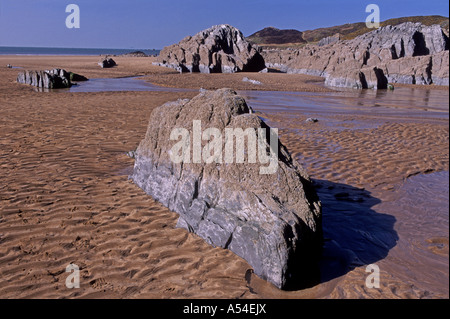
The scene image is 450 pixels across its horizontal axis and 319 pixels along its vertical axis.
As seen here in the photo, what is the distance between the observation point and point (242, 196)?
443 cm

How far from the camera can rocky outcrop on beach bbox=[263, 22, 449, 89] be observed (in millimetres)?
29734

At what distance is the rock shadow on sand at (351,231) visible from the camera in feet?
14.2

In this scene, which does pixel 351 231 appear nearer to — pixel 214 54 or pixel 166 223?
pixel 166 223

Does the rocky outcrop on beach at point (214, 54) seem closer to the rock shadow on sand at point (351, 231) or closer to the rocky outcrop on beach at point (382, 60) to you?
the rocky outcrop on beach at point (382, 60)

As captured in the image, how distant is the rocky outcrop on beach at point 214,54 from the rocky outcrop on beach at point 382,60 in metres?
7.78

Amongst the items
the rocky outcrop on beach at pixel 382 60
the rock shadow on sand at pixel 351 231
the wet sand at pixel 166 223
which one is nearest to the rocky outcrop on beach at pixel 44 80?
the wet sand at pixel 166 223

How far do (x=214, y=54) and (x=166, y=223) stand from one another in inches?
1528

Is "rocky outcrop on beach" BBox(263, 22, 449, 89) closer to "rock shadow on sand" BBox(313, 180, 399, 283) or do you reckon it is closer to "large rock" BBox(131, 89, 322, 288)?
"rock shadow on sand" BBox(313, 180, 399, 283)

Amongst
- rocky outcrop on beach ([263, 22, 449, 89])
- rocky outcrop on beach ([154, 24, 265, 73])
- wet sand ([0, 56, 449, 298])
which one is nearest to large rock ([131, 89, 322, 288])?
wet sand ([0, 56, 449, 298])

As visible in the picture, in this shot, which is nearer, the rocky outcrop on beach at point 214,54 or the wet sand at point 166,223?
the wet sand at point 166,223

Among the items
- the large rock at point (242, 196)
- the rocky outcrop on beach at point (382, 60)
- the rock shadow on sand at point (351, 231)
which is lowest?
the rock shadow on sand at point (351, 231)

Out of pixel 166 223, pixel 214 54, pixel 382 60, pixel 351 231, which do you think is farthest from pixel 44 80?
pixel 382 60

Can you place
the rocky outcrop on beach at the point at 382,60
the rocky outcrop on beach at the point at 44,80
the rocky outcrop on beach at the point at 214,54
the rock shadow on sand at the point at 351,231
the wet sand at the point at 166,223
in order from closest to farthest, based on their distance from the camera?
the wet sand at the point at 166,223 < the rock shadow on sand at the point at 351,231 < the rocky outcrop on beach at the point at 44,80 < the rocky outcrop on beach at the point at 382,60 < the rocky outcrop on beach at the point at 214,54

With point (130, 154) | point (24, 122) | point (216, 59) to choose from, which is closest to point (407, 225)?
point (130, 154)
